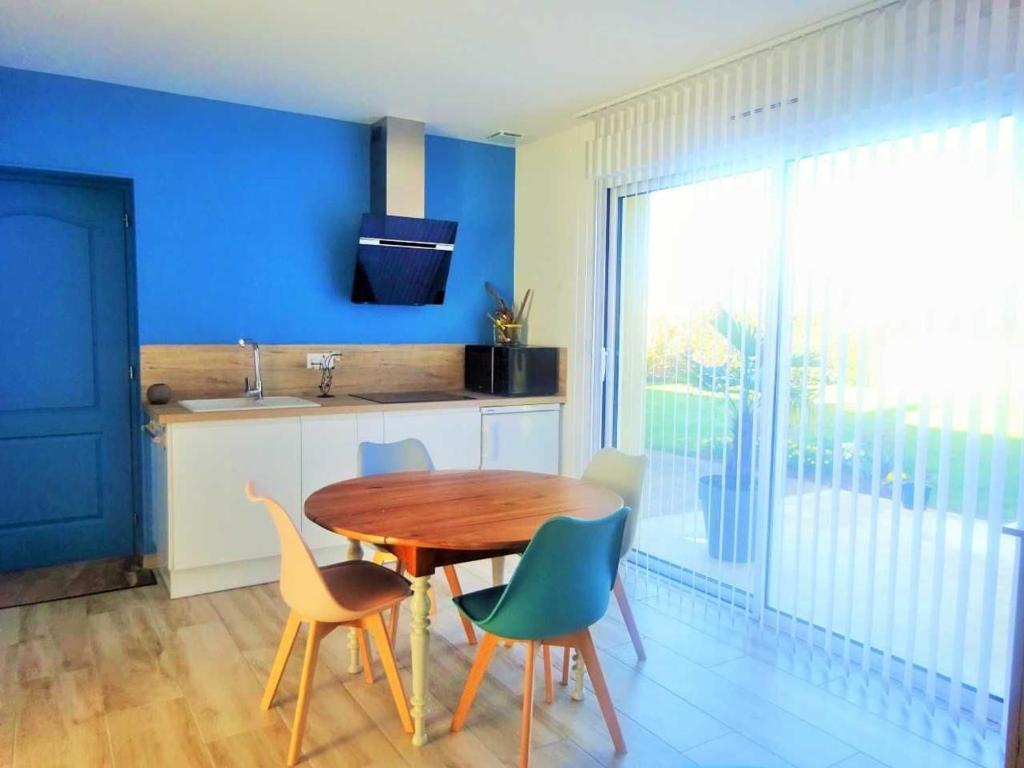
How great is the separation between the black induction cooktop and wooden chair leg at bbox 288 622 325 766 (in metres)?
1.81

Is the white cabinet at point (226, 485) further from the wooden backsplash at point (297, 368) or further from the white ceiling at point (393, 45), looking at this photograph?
the white ceiling at point (393, 45)

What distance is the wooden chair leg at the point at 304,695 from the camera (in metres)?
2.20

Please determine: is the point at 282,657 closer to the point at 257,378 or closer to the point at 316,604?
the point at 316,604

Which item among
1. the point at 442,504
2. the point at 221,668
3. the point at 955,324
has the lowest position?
the point at 221,668

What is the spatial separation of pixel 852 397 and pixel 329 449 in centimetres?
250

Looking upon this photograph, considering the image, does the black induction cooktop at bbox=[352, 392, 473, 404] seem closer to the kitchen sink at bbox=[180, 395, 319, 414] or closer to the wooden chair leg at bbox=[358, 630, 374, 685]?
the kitchen sink at bbox=[180, 395, 319, 414]

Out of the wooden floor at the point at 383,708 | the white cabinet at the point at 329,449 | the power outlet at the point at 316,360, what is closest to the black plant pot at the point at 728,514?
the wooden floor at the point at 383,708

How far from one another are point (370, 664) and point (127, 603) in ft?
4.96

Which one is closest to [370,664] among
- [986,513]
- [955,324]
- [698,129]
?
[986,513]

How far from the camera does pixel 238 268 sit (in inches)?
160

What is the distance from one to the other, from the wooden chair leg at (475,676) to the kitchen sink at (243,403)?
183cm

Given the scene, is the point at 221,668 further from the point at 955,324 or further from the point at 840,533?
the point at 955,324

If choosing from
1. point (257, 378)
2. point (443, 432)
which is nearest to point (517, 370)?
point (443, 432)

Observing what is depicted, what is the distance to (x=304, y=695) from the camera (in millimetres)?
2246
